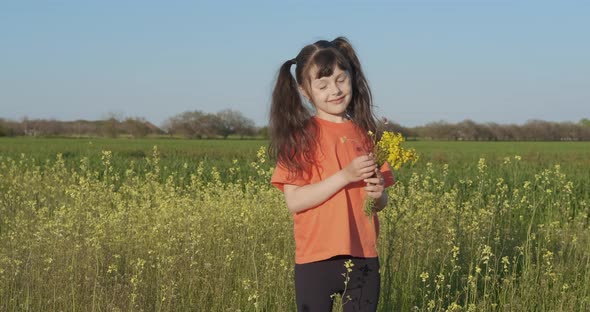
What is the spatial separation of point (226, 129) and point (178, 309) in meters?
63.3

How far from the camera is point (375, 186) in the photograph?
9.96 feet

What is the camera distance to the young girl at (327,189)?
3213 mm

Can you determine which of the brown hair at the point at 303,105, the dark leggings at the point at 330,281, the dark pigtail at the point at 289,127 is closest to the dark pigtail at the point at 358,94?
the brown hair at the point at 303,105

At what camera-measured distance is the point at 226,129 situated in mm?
68188

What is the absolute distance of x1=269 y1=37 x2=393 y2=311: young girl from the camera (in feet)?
10.5

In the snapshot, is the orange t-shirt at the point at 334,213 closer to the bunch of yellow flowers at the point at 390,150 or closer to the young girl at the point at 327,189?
the young girl at the point at 327,189

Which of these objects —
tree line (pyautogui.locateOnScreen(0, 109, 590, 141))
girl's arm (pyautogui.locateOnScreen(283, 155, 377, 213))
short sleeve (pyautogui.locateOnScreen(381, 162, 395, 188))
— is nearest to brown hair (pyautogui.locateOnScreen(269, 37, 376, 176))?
girl's arm (pyautogui.locateOnScreen(283, 155, 377, 213))

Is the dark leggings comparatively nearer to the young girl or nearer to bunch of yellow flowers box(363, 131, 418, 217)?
the young girl

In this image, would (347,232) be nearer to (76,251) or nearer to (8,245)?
(76,251)

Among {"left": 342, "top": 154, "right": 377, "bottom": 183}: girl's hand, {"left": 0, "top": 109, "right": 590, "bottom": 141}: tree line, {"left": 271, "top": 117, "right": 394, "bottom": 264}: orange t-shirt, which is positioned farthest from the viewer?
{"left": 0, "top": 109, "right": 590, "bottom": 141}: tree line

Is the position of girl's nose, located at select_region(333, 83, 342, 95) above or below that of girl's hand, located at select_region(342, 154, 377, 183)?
above

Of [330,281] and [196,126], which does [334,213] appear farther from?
[196,126]

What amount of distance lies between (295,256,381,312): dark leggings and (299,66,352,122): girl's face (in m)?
0.68

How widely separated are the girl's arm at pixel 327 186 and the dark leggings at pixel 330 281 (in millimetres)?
285
